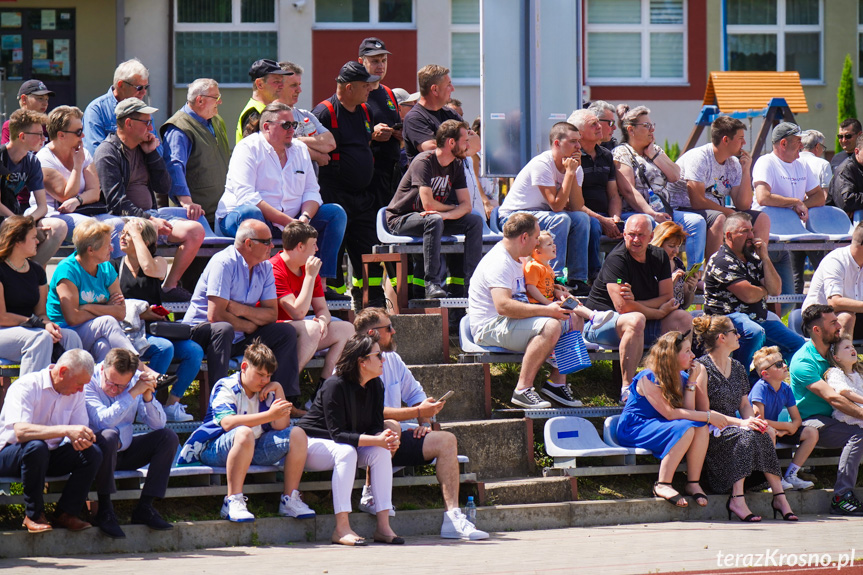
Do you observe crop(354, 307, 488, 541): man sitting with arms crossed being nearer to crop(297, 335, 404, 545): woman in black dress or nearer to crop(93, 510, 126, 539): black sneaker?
crop(297, 335, 404, 545): woman in black dress

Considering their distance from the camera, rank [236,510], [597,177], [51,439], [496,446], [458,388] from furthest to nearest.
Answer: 1. [597,177]
2. [458,388]
3. [496,446]
4. [236,510]
5. [51,439]

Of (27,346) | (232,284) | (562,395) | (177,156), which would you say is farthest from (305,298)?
(177,156)

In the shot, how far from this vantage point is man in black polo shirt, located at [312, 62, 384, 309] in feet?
36.3

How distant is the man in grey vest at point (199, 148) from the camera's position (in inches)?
414

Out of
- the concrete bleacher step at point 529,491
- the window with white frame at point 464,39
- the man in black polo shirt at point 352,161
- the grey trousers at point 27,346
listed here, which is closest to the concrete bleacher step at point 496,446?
the concrete bleacher step at point 529,491

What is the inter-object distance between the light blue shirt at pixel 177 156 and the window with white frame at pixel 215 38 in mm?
10660

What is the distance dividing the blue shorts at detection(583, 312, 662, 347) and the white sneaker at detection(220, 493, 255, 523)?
3494 mm

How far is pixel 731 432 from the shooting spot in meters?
9.05

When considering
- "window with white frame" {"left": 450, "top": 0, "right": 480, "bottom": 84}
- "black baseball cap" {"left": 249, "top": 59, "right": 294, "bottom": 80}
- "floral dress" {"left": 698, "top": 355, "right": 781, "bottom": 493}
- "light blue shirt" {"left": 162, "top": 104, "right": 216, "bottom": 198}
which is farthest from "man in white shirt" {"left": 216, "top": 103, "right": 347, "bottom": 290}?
"window with white frame" {"left": 450, "top": 0, "right": 480, "bottom": 84}

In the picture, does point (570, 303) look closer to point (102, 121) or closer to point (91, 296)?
point (91, 296)

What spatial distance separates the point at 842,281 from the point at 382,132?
441 centimetres

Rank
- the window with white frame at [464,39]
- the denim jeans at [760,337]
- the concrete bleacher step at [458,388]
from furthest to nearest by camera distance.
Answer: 1. the window with white frame at [464,39]
2. the denim jeans at [760,337]
3. the concrete bleacher step at [458,388]

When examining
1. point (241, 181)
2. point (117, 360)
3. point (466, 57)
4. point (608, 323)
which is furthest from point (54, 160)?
point (466, 57)

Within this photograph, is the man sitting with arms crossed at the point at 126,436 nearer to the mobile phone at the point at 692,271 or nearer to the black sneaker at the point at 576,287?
the black sneaker at the point at 576,287
